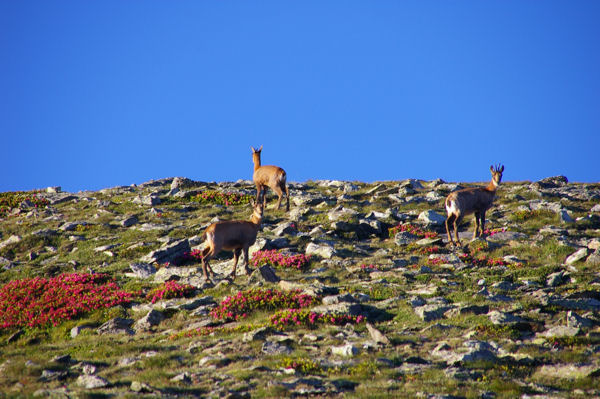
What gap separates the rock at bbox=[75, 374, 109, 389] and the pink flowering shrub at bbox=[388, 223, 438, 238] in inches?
658

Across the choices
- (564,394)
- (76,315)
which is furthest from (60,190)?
(564,394)

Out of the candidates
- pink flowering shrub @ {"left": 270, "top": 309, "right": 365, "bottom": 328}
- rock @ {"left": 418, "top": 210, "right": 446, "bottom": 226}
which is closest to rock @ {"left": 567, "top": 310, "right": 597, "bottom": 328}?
pink flowering shrub @ {"left": 270, "top": 309, "right": 365, "bottom": 328}

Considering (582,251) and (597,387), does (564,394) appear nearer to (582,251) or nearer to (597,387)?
(597,387)

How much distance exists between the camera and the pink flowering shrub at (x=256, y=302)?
15.5 meters

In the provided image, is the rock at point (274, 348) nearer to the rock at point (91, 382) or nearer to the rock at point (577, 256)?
the rock at point (91, 382)

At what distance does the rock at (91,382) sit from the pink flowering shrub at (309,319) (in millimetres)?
4813

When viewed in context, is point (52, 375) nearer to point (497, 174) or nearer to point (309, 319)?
point (309, 319)

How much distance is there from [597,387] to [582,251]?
10998mm

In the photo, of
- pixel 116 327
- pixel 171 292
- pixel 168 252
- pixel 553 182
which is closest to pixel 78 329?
pixel 116 327

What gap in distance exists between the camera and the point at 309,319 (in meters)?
14.2

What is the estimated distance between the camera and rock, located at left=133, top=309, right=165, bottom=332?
50.6ft

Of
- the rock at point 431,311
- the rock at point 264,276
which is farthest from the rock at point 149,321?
the rock at point 431,311

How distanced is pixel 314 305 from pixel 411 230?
35.4 ft

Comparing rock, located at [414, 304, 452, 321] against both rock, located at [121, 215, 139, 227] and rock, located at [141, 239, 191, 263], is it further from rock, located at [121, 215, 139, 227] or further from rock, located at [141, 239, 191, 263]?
rock, located at [121, 215, 139, 227]
